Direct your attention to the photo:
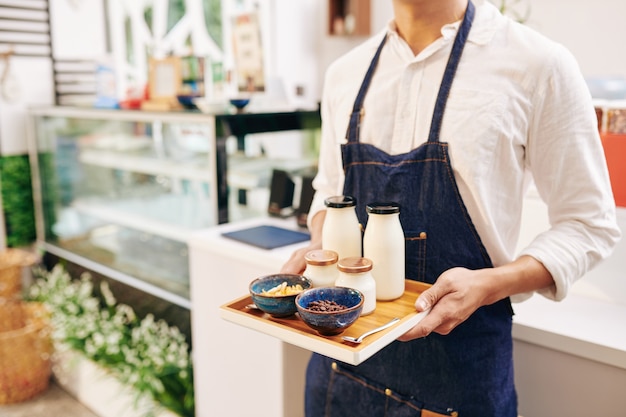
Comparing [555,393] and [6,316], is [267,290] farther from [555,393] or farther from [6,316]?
[6,316]

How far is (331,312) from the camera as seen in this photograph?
3.53 ft

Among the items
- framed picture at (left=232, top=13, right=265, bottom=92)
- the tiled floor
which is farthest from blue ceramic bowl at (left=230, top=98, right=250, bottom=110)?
the tiled floor

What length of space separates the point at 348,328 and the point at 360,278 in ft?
0.34

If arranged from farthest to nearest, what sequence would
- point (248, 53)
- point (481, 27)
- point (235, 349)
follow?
point (248, 53)
point (235, 349)
point (481, 27)

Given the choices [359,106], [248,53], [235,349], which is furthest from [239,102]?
[359,106]

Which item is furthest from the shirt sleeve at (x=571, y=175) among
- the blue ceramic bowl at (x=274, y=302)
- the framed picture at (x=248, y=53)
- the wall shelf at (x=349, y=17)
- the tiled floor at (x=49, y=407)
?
the wall shelf at (x=349, y=17)

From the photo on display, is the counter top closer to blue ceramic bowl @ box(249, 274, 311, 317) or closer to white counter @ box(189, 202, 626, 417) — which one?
white counter @ box(189, 202, 626, 417)

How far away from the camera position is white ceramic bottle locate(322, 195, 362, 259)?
131cm

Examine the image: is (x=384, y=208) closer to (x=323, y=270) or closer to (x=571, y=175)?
(x=323, y=270)

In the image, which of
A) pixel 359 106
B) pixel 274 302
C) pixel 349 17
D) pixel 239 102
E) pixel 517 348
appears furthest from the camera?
pixel 349 17

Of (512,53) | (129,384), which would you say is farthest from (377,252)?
(129,384)

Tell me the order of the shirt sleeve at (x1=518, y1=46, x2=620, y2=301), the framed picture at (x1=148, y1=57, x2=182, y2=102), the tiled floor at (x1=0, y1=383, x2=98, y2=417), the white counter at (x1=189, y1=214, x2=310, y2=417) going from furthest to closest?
1. the tiled floor at (x1=0, y1=383, x2=98, y2=417)
2. the framed picture at (x1=148, y1=57, x2=182, y2=102)
3. the white counter at (x1=189, y1=214, x2=310, y2=417)
4. the shirt sleeve at (x1=518, y1=46, x2=620, y2=301)

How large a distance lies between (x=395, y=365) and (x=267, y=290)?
377mm

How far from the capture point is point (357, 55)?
4.90 feet
